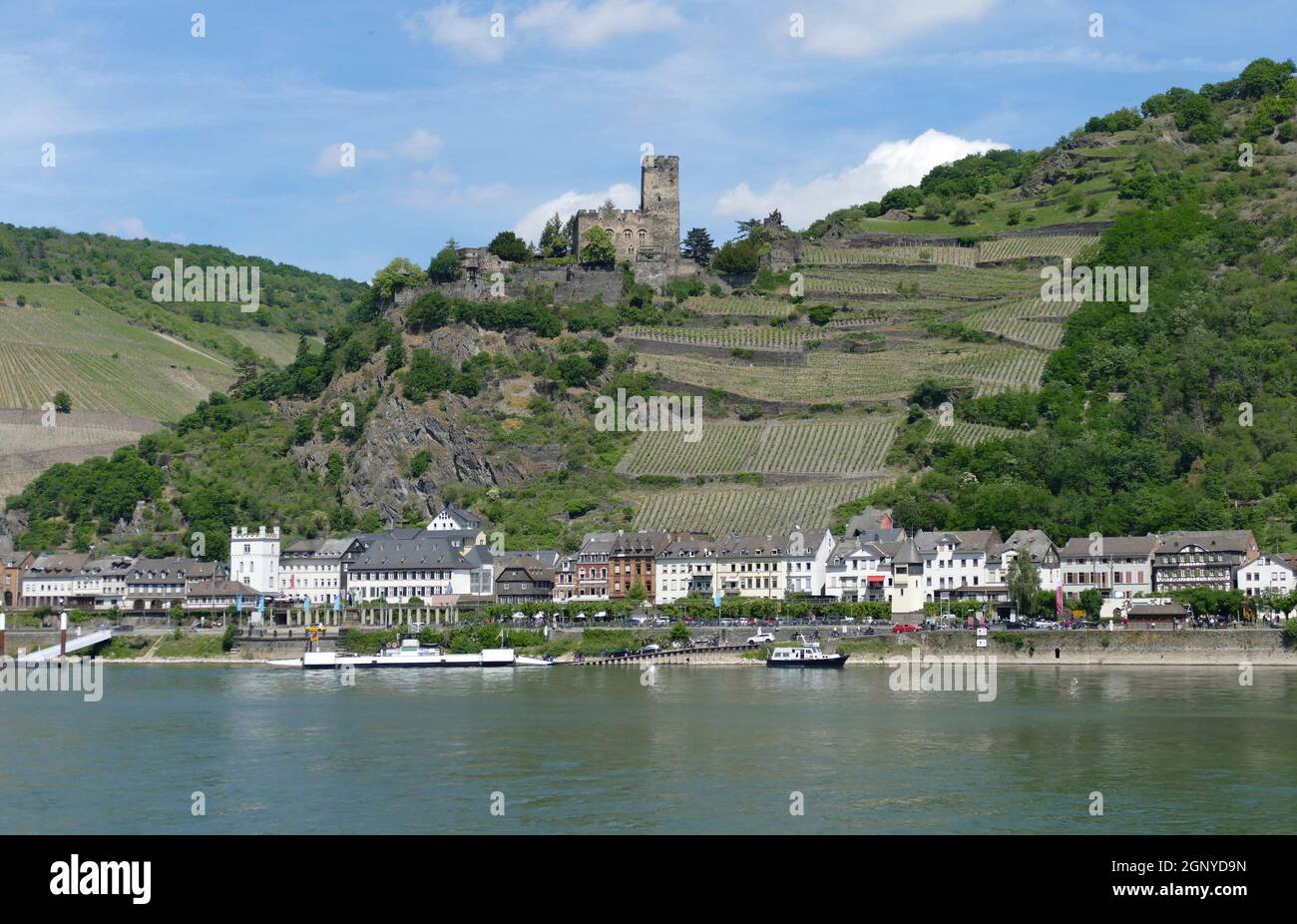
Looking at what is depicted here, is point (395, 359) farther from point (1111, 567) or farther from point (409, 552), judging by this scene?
point (1111, 567)

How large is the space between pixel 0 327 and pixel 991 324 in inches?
3575

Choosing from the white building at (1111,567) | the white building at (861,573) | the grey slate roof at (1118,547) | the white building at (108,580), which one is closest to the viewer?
the white building at (1111,567)

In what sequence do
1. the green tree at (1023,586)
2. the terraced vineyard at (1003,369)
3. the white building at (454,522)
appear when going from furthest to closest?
the terraced vineyard at (1003,369) → the white building at (454,522) → the green tree at (1023,586)

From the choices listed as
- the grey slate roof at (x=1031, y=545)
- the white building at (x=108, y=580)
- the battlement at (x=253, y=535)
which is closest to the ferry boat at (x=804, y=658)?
the grey slate roof at (x=1031, y=545)

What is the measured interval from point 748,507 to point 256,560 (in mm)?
26656

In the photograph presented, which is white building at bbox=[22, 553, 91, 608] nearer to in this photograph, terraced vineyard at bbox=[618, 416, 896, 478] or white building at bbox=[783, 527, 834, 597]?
terraced vineyard at bbox=[618, 416, 896, 478]

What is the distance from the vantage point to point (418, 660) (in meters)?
75.4

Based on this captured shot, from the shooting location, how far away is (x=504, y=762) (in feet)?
128

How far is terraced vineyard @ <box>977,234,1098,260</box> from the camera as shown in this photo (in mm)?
125438

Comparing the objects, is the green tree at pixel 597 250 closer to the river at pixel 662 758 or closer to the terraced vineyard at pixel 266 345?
the river at pixel 662 758

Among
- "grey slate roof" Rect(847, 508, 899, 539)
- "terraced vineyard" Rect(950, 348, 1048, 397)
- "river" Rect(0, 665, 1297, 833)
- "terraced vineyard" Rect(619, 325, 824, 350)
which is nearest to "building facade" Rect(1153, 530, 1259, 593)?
"grey slate roof" Rect(847, 508, 899, 539)

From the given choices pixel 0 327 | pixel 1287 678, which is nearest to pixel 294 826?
pixel 1287 678

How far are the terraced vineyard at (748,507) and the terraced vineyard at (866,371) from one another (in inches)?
430

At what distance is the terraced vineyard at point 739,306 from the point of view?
11575 centimetres
